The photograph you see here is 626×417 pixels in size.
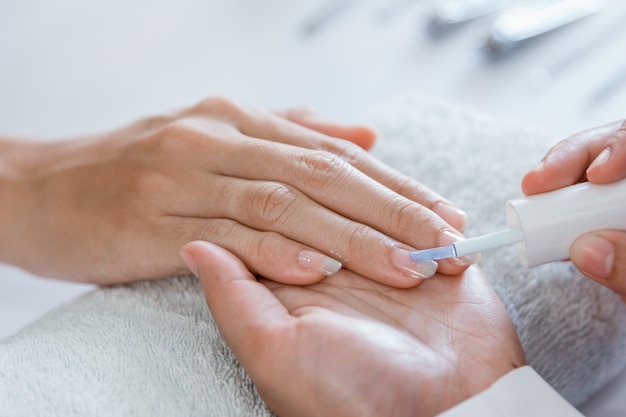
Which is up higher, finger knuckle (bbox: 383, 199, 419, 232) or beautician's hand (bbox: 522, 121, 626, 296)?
beautician's hand (bbox: 522, 121, 626, 296)

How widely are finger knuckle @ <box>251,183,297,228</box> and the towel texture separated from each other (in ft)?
0.33

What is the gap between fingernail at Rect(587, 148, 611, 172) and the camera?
0.61m

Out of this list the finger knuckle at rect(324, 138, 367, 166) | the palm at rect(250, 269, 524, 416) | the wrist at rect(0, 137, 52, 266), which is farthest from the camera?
the wrist at rect(0, 137, 52, 266)

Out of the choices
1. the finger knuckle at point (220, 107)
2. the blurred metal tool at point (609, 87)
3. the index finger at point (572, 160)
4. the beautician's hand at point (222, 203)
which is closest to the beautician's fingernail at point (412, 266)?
the beautician's hand at point (222, 203)

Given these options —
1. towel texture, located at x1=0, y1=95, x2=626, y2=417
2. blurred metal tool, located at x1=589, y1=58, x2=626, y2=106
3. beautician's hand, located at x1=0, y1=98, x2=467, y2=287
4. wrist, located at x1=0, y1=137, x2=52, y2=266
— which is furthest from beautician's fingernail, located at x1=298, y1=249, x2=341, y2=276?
blurred metal tool, located at x1=589, y1=58, x2=626, y2=106

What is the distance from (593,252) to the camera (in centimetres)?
60

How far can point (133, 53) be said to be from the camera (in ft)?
4.50

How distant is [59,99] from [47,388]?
2.79ft

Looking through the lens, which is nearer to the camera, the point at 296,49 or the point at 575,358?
the point at 575,358

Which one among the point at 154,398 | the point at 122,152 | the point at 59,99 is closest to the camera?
the point at 154,398

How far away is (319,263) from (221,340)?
11cm

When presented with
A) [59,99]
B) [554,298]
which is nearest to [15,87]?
[59,99]

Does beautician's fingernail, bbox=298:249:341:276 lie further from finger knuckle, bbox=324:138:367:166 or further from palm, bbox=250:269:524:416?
finger knuckle, bbox=324:138:367:166

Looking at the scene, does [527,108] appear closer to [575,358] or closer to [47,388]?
[575,358]
